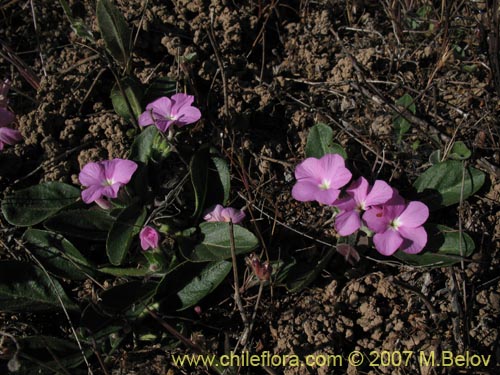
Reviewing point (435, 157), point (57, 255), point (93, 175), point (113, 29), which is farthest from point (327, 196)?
point (113, 29)

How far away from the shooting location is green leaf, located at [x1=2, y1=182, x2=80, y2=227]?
1.96 metres

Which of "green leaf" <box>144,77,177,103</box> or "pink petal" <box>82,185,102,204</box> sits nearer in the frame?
"pink petal" <box>82,185,102,204</box>

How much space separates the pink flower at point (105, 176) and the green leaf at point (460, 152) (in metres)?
1.15

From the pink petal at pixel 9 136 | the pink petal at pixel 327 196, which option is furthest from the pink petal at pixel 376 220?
the pink petal at pixel 9 136

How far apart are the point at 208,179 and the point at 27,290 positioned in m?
0.74

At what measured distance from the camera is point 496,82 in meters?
2.13

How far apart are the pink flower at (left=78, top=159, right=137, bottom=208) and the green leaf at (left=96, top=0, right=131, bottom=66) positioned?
58 cm

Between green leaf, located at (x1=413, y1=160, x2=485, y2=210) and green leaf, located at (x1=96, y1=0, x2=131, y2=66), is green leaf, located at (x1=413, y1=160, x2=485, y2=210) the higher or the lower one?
the lower one

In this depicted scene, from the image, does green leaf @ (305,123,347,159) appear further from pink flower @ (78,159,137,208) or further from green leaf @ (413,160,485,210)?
pink flower @ (78,159,137,208)

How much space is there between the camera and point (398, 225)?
1.80 metres

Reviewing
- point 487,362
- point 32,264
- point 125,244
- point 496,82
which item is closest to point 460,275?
point 487,362

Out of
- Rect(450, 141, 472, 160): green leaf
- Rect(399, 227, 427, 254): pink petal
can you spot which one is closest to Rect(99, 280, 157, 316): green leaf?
Rect(399, 227, 427, 254): pink petal

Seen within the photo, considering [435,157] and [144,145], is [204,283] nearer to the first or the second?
[144,145]

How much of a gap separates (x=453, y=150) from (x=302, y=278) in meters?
0.75
